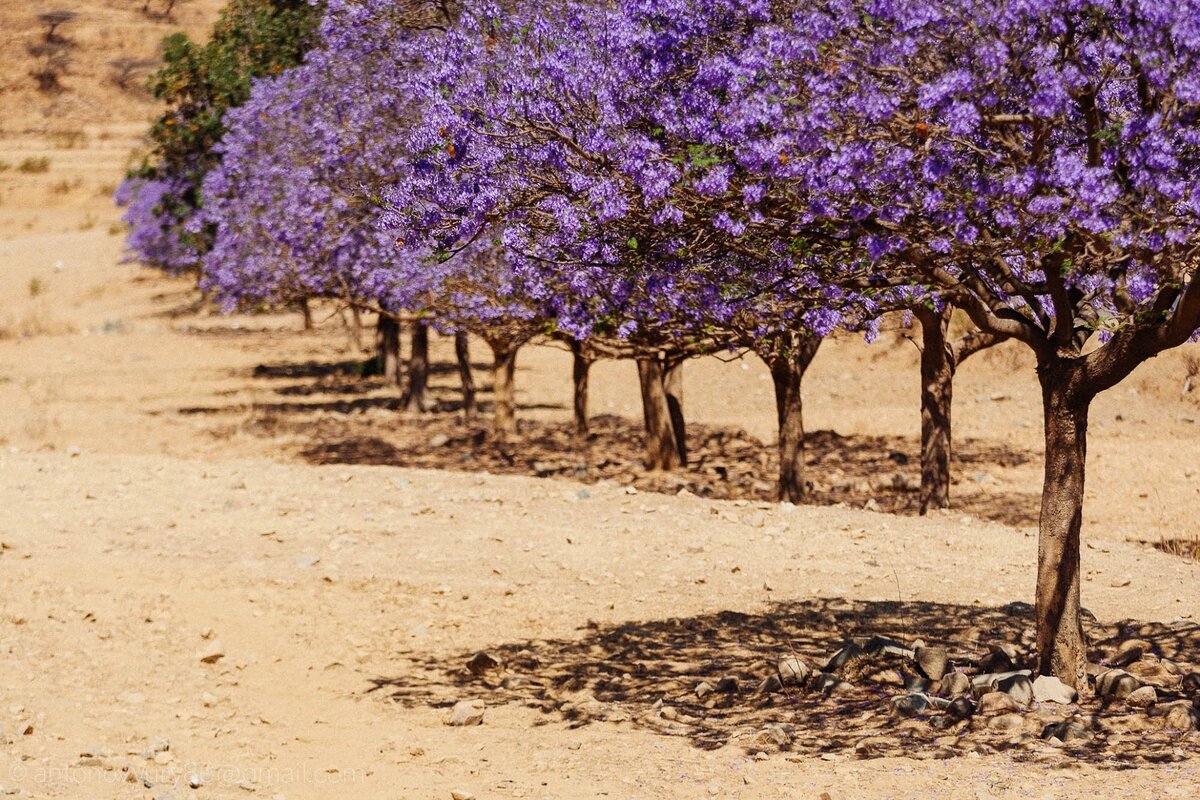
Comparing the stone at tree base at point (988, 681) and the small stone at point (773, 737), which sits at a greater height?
the stone at tree base at point (988, 681)

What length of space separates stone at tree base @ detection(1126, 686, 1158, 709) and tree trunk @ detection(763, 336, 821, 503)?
26.5 feet

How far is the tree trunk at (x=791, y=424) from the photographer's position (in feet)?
54.4

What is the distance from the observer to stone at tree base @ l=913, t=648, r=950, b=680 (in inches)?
367

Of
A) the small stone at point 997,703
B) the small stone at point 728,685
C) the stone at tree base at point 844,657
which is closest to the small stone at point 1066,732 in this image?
the small stone at point 997,703

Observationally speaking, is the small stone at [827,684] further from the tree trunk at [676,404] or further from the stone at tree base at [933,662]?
the tree trunk at [676,404]

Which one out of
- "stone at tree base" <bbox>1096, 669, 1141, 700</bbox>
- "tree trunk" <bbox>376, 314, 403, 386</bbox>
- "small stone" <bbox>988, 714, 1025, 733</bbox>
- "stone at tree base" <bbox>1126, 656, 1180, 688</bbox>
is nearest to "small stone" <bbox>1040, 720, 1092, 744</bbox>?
"small stone" <bbox>988, 714, 1025, 733</bbox>

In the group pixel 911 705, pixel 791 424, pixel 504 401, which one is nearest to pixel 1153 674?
pixel 911 705

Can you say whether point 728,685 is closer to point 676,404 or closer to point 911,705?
point 911,705

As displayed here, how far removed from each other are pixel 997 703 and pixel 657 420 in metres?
10.6

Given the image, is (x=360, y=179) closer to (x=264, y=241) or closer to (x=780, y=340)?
(x=264, y=241)

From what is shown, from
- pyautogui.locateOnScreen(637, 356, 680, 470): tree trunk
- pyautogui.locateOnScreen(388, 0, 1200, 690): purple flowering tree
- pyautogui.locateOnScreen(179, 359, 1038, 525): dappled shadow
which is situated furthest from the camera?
pyautogui.locateOnScreen(637, 356, 680, 470): tree trunk

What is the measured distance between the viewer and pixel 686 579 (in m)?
12.6

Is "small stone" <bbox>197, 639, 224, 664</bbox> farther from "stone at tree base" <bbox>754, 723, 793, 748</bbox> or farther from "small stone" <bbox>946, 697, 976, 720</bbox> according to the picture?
"small stone" <bbox>946, 697, 976, 720</bbox>

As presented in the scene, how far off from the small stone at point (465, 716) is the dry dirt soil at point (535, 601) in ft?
0.51
